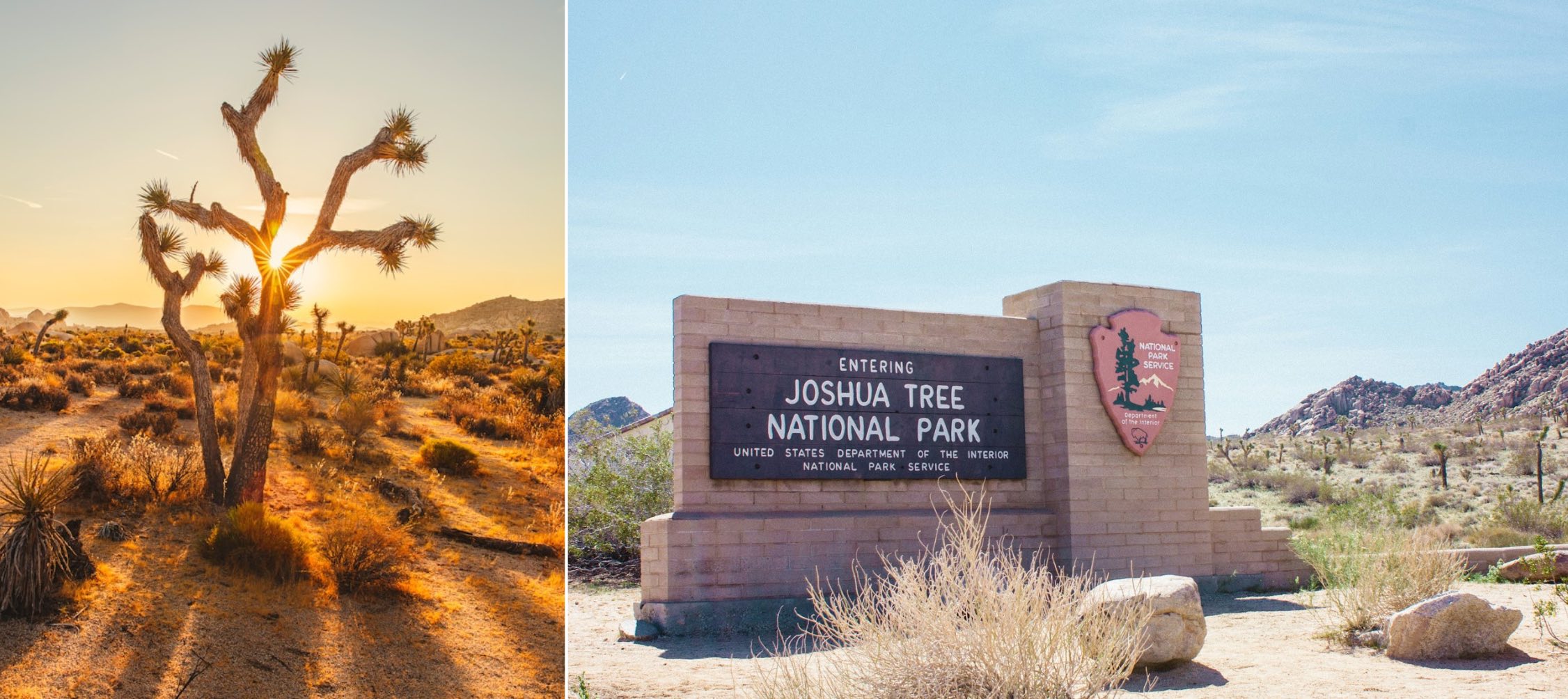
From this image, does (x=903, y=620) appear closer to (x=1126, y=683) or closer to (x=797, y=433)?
(x=1126, y=683)

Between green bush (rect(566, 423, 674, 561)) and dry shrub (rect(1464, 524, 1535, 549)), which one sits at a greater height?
green bush (rect(566, 423, 674, 561))

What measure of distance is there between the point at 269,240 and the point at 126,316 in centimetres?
81

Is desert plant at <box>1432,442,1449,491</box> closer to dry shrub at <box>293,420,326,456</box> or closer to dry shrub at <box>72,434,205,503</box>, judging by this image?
dry shrub at <box>293,420,326,456</box>

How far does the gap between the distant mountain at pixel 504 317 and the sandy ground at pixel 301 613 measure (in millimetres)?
729

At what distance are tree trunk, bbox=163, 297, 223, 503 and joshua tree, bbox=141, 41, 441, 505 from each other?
8 cm

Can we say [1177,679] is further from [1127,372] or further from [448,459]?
[1127,372]

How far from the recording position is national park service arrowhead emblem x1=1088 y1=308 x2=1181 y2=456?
1268 centimetres

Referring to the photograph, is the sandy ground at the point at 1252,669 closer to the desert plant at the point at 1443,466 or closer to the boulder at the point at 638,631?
the boulder at the point at 638,631

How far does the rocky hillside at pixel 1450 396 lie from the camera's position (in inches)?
2084

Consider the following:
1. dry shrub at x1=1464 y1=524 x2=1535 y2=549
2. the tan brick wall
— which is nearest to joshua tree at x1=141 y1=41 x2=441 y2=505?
the tan brick wall

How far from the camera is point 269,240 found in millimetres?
6566

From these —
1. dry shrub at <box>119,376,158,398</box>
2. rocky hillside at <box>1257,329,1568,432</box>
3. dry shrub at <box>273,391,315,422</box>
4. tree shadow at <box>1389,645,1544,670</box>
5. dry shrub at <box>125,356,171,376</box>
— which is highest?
rocky hillside at <box>1257,329,1568,432</box>

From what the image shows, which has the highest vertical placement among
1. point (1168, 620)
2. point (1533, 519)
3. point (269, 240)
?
point (269, 240)

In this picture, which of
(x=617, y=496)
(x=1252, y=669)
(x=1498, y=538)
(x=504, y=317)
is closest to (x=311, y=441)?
(x=504, y=317)
